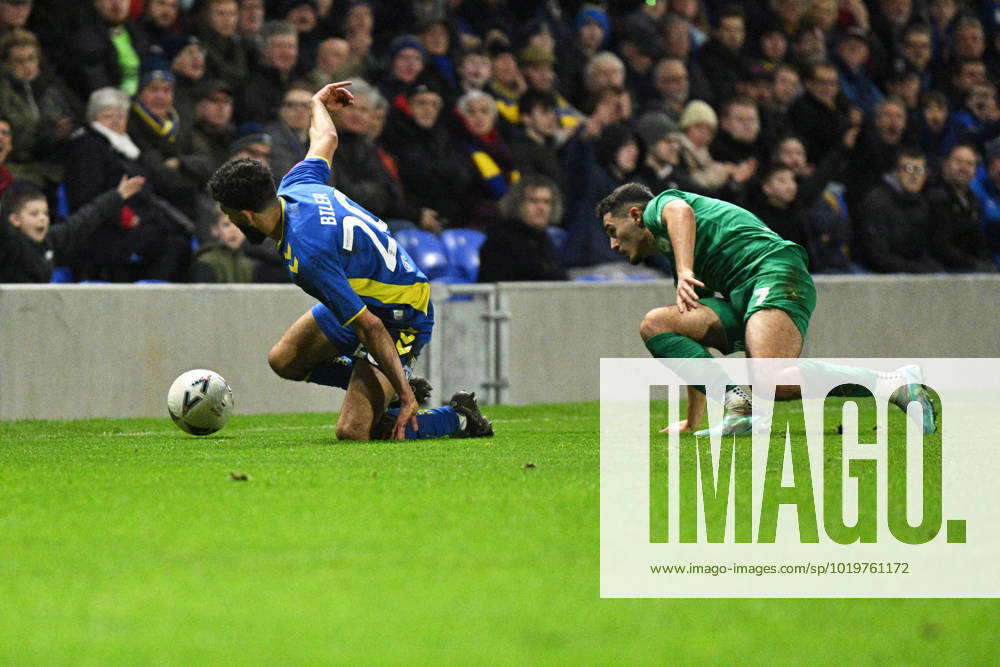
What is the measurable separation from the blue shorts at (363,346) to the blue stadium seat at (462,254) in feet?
18.0

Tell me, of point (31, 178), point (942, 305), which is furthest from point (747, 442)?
point (942, 305)

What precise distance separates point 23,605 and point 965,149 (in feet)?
53.9

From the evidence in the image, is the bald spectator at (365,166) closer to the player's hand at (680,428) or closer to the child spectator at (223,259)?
the child spectator at (223,259)

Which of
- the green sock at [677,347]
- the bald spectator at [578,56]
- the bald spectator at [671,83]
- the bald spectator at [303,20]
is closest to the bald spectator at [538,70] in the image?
the bald spectator at [578,56]

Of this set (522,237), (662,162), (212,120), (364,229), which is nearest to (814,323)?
(662,162)

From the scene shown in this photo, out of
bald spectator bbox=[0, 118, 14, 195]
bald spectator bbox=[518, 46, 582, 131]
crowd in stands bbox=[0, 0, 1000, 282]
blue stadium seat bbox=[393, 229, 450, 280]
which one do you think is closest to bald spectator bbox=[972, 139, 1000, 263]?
crowd in stands bbox=[0, 0, 1000, 282]

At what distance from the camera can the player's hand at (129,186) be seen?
514 inches

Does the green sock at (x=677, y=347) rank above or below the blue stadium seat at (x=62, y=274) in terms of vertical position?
above

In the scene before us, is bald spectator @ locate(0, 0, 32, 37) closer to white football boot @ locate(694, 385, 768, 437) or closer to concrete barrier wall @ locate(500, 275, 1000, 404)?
concrete barrier wall @ locate(500, 275, 1000, 404)

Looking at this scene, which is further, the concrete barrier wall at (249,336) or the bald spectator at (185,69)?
the bald spectator at (185,69)

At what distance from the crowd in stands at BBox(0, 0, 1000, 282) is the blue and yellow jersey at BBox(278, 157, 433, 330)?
3.91 metres

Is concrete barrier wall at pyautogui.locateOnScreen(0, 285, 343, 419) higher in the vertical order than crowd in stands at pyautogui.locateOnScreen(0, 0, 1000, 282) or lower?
lower

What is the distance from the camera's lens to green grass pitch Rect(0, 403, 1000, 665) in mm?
4160

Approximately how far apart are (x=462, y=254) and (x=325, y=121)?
18.7 feet
